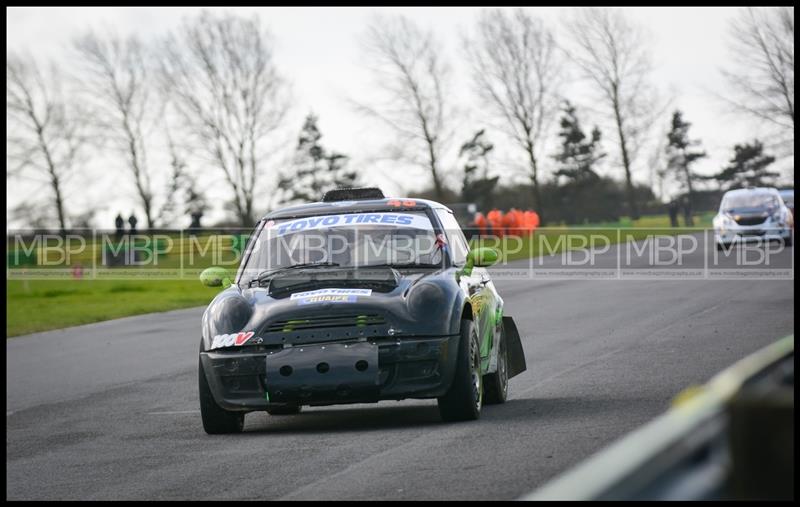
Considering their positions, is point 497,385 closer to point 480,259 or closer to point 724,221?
point 480,259

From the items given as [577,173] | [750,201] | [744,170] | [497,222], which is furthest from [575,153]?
[750,201]

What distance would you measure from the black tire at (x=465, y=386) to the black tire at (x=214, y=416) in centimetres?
137

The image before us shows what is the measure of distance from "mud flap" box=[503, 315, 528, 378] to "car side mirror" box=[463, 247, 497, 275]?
2.94ft

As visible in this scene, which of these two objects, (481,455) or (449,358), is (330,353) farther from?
(481,455)

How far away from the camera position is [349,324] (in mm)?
8625

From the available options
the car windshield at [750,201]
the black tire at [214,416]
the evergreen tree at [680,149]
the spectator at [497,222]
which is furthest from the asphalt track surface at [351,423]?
the evergreen tree at [680,149]

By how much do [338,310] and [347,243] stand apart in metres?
1.14

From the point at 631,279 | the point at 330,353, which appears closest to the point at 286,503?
the point at 330,353

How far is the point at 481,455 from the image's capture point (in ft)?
24.7

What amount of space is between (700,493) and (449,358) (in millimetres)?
6396

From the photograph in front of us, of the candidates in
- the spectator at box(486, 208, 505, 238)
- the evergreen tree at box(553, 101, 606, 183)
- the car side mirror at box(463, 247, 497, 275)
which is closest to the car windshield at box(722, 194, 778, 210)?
the spectator at box(486, 208, 505, 238)

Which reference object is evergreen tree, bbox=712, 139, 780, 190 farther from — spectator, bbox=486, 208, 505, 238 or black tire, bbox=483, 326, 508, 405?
black tire, bbox=483, 326, 508, 405

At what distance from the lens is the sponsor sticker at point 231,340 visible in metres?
8.73

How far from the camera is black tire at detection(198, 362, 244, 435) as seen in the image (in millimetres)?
8945
